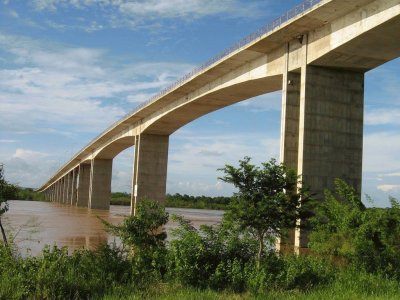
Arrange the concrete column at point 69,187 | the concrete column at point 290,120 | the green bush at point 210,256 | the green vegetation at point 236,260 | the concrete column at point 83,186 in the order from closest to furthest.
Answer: the green vegetation at point 236,260
the green bush at point 210,256
the concrete column at point 290,120
the concrete column at point 83,186
the concrete column at point 69,187

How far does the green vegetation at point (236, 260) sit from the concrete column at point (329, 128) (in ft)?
21.9

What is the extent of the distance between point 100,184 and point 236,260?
6773cm

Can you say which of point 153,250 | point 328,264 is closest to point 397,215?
point 328,264

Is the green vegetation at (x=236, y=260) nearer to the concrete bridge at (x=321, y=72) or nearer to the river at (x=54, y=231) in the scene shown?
the river at (x=54, y=231)

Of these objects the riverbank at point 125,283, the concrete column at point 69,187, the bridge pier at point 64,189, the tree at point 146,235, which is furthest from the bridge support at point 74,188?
the riverbank at point 125,283

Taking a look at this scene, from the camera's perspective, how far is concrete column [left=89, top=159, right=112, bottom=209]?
76.3 meters

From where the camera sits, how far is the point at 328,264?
13844 mm

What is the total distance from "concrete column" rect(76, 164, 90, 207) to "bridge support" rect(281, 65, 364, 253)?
71.7 meters

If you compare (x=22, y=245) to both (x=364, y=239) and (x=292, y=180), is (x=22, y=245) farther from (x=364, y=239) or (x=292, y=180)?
(x=364, y=239)

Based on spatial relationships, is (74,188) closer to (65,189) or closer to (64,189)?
(65,189)

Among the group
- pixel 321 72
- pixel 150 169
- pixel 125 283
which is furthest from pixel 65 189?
pixel 125 283

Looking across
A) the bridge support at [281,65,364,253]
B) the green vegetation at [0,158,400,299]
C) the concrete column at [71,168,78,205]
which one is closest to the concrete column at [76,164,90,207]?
the concrete column at [71,168,78,205]

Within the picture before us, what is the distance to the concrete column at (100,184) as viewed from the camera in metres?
76.3

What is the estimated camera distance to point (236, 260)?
40.2 ft
